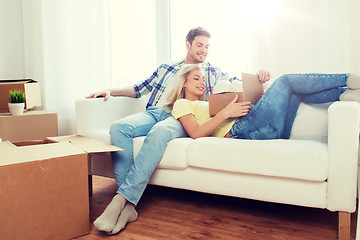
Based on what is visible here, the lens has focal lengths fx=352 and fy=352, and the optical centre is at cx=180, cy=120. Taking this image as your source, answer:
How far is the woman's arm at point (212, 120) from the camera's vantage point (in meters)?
1.69

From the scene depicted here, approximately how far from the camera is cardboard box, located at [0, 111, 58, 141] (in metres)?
2.68

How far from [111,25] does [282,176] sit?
240 centimetres

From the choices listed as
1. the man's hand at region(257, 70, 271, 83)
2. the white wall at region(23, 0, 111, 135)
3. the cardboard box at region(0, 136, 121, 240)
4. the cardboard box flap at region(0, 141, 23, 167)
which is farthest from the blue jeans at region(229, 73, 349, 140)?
the white wall at region(23, 0, 111, 135)

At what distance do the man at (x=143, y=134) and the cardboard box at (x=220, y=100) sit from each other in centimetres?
19

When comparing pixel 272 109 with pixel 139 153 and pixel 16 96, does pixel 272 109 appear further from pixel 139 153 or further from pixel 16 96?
pixel 16 96

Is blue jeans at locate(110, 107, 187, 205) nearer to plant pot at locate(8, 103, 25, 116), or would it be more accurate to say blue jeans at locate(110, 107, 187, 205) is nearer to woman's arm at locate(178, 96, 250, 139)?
woman's arm at locate(178, 96, 250, 139)

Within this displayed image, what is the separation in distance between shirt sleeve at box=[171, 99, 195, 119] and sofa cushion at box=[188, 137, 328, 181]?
0.72ft

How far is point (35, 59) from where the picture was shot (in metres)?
3.34

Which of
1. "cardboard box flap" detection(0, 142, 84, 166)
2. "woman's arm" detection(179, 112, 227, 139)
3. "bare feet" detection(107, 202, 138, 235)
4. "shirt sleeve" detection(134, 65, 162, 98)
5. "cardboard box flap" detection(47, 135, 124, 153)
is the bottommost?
"bare feet" detection(107, 202, 138, 235)

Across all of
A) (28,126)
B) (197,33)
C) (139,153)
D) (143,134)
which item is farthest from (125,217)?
(28,126)

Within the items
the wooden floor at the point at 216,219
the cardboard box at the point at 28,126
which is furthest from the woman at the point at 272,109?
the cardboard box at the point at 28,126

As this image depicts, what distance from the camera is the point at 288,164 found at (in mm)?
1434

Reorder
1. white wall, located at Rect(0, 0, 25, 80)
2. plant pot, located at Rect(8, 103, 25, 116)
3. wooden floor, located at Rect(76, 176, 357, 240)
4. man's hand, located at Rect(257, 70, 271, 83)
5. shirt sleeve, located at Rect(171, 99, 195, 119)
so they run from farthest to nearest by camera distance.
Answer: white wall, located at Rect(0, 0, 25, 80) → plant pot, located at Rect(8, 103, 25, 116) → man's hand, located at Rect(257, 70, 271, 83) → shirt sleeve, located at Rect(171, 99, 195, 119) → wooden floor, located at Rect(76, 176, 357, 240)

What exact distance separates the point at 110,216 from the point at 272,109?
2.86 feet
